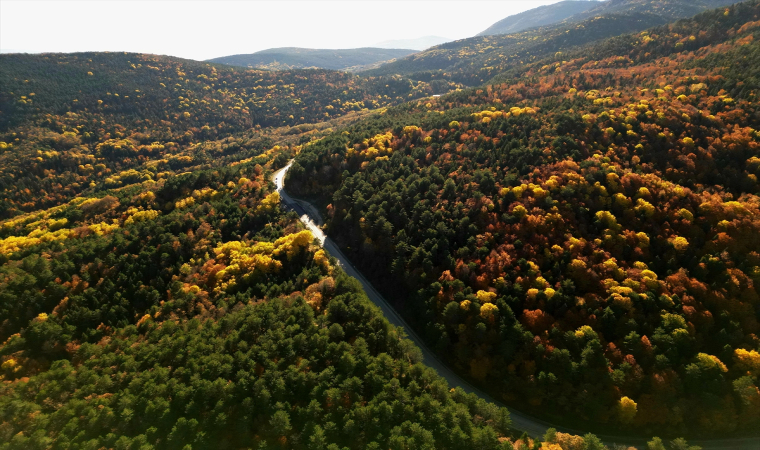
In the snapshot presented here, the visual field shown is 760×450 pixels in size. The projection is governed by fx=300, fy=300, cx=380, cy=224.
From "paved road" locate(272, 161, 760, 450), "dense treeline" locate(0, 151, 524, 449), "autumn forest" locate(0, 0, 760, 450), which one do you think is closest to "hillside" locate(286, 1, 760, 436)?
"autumn forest" locate(0, 0, 760, 450)

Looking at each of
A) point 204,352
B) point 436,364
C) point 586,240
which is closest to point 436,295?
point 436,364

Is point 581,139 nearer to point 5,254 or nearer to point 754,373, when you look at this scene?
point 754,373

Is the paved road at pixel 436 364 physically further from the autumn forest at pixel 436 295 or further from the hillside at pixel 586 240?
the hillside at pixel 586 240

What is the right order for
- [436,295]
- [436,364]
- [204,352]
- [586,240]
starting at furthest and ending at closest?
[436,295] → [586,240] → [436,364] → [204,352]

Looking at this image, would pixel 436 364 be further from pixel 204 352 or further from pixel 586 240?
pixel 204 352

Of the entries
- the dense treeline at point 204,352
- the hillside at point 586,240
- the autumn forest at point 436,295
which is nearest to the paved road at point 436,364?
the autumn forest at point 436,295

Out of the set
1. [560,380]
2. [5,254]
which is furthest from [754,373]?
[5,254]
